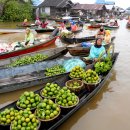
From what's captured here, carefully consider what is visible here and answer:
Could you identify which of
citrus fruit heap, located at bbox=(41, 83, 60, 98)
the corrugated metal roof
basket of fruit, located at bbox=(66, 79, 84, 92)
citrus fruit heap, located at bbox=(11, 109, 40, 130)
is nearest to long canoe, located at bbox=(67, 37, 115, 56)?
basket of fruit, located at bbox=(66, 79, 84, 92)

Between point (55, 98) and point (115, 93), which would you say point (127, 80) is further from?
point (55, 98)

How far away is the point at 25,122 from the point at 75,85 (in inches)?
76.3

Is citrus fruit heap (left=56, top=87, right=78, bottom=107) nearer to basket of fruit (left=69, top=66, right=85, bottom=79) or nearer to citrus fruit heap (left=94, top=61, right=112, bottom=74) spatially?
basket of fruit (left=69, top=66, right=85, bottom=79)

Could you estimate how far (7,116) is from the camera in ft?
13.3

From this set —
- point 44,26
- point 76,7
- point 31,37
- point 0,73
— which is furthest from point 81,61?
point 76,7

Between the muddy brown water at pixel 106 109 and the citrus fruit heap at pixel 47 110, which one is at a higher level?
the citrus fruit heap at pixel 47 110

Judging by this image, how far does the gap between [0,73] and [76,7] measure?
3068 cm

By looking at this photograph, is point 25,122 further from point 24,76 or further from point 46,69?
point 46,69

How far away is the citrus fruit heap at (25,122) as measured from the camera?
381 centimetres

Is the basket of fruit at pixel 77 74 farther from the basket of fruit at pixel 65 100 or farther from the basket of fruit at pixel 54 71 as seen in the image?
the basket of fruit at pixel 65 100

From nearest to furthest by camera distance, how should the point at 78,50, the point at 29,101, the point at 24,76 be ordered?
1. the point at 29,101
2. the point at 24,76
3. the point at 78,50

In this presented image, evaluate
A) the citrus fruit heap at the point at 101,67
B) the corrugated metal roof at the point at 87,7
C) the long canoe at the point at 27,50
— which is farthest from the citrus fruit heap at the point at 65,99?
the corrugated metal roof at the point at 87,7

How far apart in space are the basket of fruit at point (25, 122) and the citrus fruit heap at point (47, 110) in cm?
17

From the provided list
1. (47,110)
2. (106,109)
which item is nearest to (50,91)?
(47,110)
